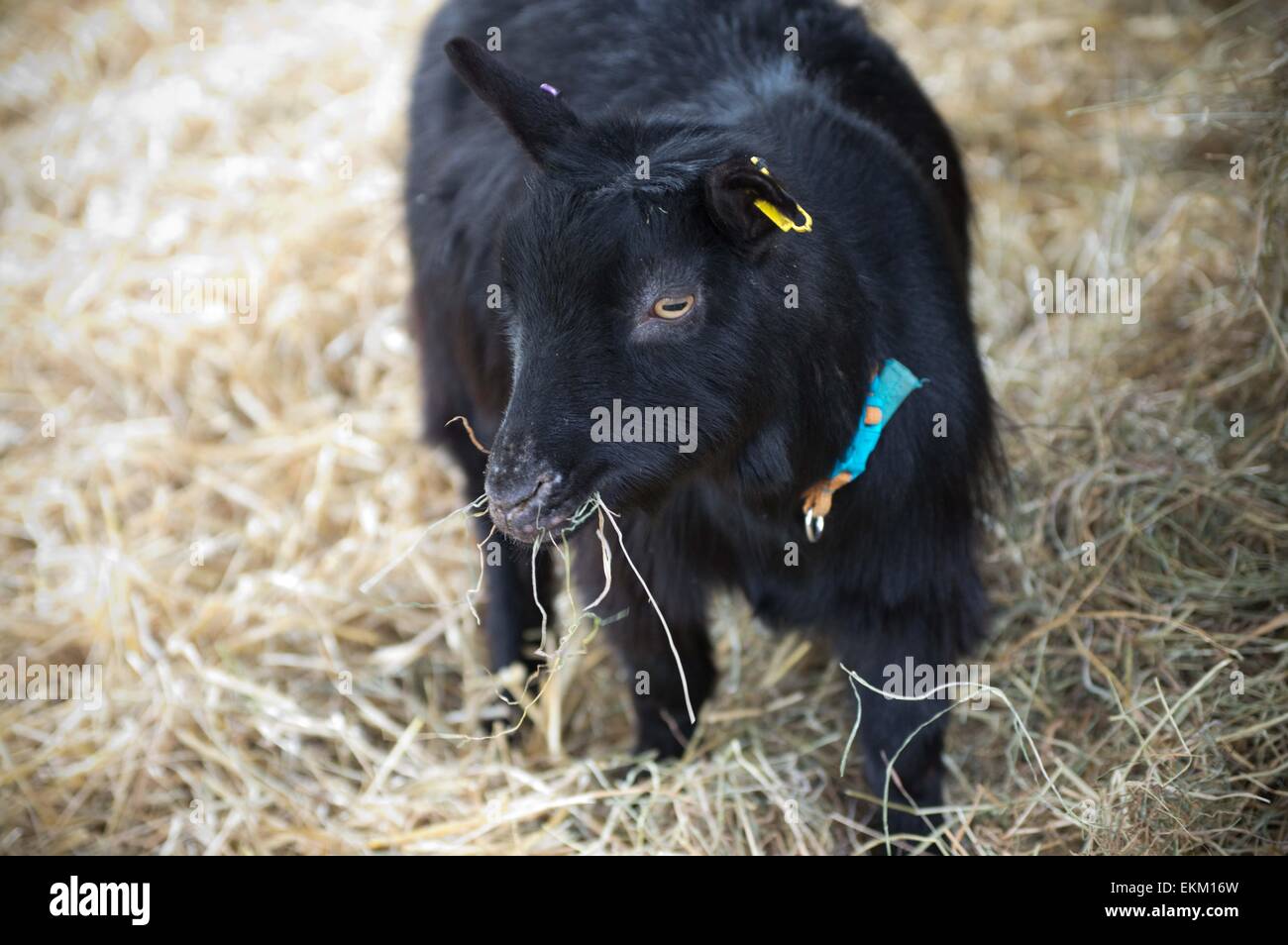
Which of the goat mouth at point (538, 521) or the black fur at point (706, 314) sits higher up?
the black fur at point (706, 314)

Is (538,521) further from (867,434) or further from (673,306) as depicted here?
(867,434)

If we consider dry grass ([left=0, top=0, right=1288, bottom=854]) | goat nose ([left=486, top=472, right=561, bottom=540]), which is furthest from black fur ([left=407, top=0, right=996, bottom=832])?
dry grass ([left=0, top=0, right=1288, bottom=854])

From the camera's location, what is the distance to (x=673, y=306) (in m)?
3.10

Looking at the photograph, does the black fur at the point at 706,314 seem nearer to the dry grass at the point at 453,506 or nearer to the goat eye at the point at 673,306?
the goat eye at the point at 673,306

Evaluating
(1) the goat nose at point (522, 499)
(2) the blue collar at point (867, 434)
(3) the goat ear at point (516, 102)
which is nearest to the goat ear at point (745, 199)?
(3) the goat ear at point (516, 102)

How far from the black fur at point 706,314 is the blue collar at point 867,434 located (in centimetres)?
5

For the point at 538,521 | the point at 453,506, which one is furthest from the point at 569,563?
the point at 453,506

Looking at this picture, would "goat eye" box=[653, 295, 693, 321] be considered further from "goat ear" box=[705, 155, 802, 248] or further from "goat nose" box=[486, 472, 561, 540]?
"goat nose" box=[486, 472, 561, 540]

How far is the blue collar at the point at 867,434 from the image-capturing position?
349 cm

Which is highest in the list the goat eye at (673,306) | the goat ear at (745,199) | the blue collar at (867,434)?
the goat ear at (745,199)

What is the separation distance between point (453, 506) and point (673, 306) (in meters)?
2.74

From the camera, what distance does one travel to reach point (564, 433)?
3.09 m
